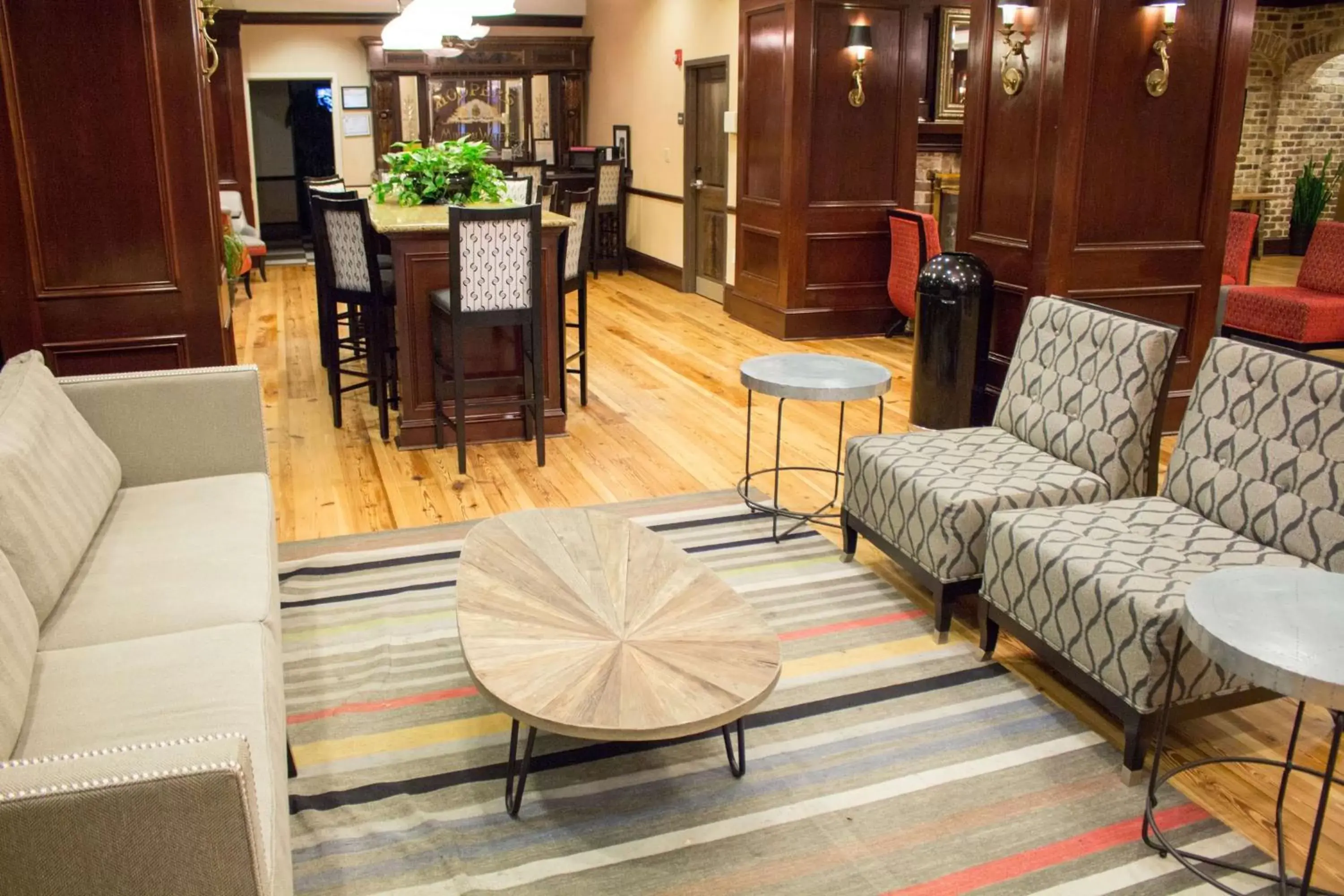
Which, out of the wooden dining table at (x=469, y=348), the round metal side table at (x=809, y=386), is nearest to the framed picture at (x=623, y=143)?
the wooden dining table at (x=469, y=348)

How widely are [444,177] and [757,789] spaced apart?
12.9 ft

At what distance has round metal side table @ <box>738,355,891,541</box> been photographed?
3611 mm

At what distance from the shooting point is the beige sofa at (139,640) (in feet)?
4.29

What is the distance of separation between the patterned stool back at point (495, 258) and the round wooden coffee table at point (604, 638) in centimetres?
184

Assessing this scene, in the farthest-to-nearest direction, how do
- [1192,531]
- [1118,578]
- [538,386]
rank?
[538,386] < [1192,531] < [1118,578]

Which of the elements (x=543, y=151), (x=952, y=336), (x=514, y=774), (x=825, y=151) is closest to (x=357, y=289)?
(x=952, y=336)

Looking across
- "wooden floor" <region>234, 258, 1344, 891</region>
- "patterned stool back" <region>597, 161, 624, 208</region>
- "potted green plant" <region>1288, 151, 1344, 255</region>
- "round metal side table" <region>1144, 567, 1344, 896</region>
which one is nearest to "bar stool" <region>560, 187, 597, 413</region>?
"wooden floor" <region>234, 258, 1344, 891</region>

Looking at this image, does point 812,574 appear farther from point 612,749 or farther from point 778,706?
point 612,749

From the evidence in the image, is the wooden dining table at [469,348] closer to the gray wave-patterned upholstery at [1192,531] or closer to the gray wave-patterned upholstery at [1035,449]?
the gray wave-patterned upholstery at [1035,449]

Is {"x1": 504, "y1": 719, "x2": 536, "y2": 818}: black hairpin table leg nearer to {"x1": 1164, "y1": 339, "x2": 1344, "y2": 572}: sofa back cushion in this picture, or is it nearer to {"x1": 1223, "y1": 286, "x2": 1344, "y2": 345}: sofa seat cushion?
{"x1": 1164, "y1": 339, "x2": 1344, "y2": 572}: sofa back cushion

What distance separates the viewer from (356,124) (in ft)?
37.1

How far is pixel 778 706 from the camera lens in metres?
2.79

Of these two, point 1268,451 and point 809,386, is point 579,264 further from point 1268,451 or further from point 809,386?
point 1268,451

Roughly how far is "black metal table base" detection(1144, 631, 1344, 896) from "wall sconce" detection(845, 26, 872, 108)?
545cm
